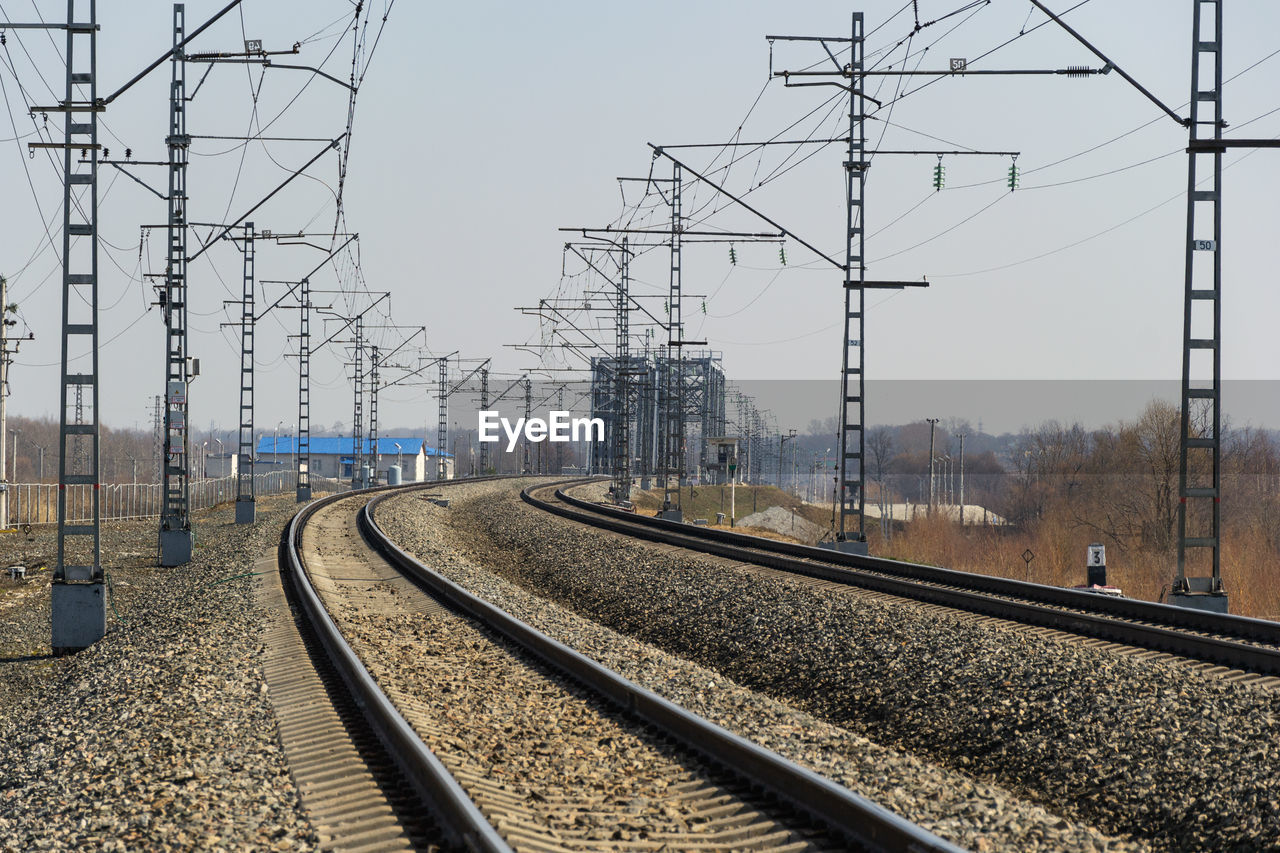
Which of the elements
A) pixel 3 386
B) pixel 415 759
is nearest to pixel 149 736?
pixel 415 759

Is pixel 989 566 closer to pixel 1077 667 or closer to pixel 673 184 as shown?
pixel 673 184

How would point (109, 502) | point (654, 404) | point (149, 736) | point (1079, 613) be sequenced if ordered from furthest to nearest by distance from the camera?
point (654, 404) < point (109, 502) < point (1079, 613) < point (149, 736)

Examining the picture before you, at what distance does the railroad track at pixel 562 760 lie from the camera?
22.4 feet

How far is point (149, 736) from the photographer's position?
9.66 metres

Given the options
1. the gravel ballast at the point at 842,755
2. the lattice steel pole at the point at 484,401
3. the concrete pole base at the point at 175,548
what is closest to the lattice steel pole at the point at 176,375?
→ the concrete pole base at the point at 175,548

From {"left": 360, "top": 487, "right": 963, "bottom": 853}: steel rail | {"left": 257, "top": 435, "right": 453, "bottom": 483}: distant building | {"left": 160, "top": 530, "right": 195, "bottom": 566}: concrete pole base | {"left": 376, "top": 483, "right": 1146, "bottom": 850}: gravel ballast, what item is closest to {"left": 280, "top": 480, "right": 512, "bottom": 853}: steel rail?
{"left": 360, "top": 487, "right": 963, "bottom": 853}: steel rail

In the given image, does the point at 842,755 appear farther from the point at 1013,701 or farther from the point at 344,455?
the point at 344,455

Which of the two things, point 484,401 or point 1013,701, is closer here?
point 1013,701

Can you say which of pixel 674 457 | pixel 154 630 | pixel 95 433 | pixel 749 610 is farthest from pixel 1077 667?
pixel 674 457

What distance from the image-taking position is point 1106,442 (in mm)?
80375

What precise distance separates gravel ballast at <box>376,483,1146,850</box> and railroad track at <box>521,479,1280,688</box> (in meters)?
3.82

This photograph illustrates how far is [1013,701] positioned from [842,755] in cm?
225

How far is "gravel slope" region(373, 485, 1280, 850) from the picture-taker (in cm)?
814

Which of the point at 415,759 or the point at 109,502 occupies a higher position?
the point at 415,759
